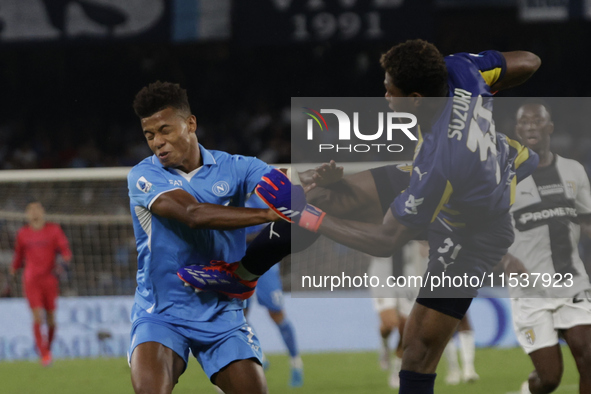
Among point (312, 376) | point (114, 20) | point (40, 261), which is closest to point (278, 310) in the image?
point (312, 376)

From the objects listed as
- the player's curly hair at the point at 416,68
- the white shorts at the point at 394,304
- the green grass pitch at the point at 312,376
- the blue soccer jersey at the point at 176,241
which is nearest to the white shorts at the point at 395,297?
the white shorts at the point at 394,304

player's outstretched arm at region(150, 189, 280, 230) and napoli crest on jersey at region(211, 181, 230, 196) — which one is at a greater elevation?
napoli crest on jersey at region(211, 181, 230, 196)

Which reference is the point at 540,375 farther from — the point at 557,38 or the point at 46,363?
the point at 557,38

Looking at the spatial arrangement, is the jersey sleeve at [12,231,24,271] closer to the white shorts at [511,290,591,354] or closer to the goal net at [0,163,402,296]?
the goal net at [0,163,402,296]

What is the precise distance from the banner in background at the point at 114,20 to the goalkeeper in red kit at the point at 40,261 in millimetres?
3079

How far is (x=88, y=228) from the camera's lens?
10688mm

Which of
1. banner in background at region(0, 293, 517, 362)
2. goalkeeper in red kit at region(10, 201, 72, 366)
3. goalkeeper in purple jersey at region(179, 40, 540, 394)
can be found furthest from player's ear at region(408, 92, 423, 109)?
goalkeeper in red kit at region(10, 201, 72, 366)

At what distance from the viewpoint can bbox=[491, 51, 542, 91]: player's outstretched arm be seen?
13.6 ft

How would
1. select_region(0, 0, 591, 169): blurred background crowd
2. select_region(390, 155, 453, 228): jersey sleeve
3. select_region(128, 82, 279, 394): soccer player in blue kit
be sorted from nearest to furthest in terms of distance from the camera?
select_region(128, 82, 279, 394): soccer player in blue kit
select_region(390, 155, 453, 228): jersey sleeve
select_region(0, 0, 591, 169): blurred background crowd

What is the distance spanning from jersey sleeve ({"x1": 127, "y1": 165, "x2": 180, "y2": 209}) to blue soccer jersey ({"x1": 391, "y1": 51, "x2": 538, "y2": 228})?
115 cm

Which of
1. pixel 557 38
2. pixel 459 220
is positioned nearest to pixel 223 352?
pixel 459 220

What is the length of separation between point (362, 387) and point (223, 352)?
3.87 m

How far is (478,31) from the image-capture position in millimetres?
15227

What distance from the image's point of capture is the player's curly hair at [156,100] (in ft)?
12.6
